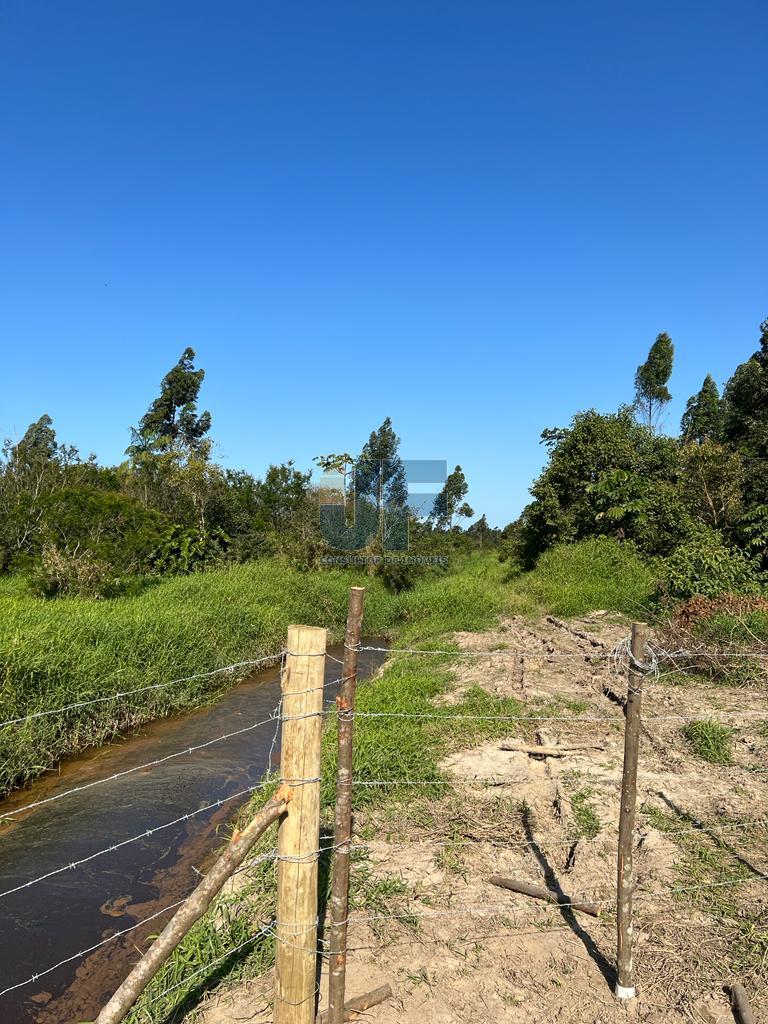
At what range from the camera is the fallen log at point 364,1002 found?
2.79 meters

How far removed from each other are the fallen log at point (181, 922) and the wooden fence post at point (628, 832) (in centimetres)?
154

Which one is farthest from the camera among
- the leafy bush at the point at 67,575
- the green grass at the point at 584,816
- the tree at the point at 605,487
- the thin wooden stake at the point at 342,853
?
the tree at the point at 605,487

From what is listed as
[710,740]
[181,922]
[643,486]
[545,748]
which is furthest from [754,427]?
[181,922]

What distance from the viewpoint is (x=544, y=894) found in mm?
3617

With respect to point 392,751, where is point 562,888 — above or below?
below

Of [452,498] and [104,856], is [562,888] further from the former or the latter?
[452,498]

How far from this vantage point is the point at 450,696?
7816 millimetres

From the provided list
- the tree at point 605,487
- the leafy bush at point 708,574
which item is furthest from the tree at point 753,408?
the leafy bush at point 708,574

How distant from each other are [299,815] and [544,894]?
1984 mm

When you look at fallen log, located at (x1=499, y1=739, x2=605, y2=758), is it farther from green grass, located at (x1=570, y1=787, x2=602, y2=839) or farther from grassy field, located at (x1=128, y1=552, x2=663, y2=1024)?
green grass, located at (x1=570, y1=787, x2=602, y2=839)

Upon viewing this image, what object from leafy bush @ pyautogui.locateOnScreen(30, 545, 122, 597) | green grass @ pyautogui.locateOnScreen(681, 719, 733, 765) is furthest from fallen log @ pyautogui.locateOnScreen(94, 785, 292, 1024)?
leafy bush @ pyautogui.locateOnScreen(30, 545, 122, 597)

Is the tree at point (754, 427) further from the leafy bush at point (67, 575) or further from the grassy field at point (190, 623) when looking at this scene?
the leafy bush at point (67, 575)

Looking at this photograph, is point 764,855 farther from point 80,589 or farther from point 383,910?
point 80,589

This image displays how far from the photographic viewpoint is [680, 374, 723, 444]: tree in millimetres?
34844
